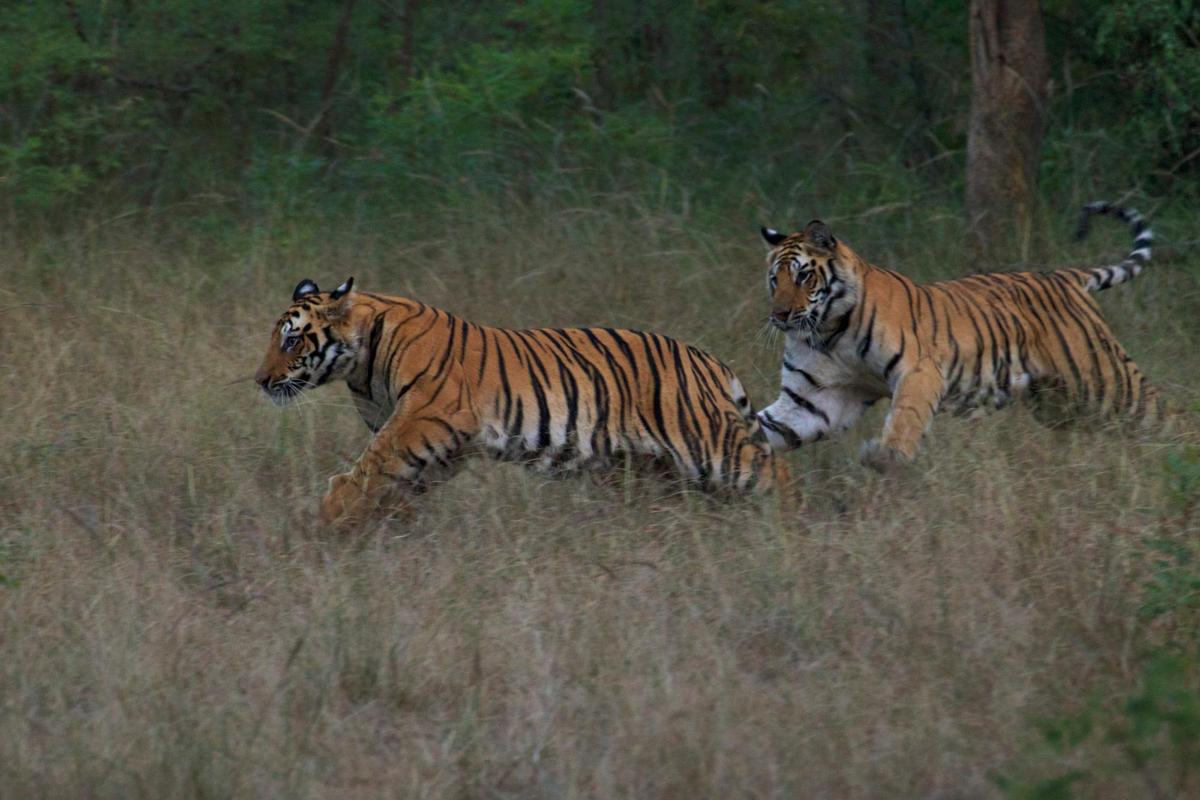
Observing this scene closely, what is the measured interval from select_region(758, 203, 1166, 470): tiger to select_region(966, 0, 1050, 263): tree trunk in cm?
166

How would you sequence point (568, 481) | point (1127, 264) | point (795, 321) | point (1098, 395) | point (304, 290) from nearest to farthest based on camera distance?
point (304, 290) < point (568, 481) < point (795, 321) < point (1098, 395) < point (1127, 264)

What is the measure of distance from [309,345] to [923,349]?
2.00 m

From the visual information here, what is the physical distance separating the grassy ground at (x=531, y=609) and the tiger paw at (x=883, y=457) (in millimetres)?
69

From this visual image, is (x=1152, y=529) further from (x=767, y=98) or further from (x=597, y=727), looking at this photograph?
(x=767, y=98)

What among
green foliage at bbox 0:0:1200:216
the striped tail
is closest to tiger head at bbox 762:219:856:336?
the striped tail

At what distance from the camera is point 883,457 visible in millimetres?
5238

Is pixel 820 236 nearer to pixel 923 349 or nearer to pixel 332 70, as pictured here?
pixel 923 349

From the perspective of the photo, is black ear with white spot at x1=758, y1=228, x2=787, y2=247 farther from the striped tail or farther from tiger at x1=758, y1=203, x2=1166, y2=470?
the striped tail

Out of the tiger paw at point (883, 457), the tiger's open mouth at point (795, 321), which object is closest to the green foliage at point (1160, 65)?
the tiger's open mouth at point (795, 321)

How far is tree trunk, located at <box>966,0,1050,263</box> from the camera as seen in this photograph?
767 centimetres

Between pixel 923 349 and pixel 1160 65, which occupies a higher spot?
pixel 1160 65

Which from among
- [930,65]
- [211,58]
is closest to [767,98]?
[930,65]

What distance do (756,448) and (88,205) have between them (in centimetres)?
486

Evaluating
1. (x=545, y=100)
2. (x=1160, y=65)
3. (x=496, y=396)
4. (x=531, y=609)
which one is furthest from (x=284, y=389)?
(x=1160, y=65)
